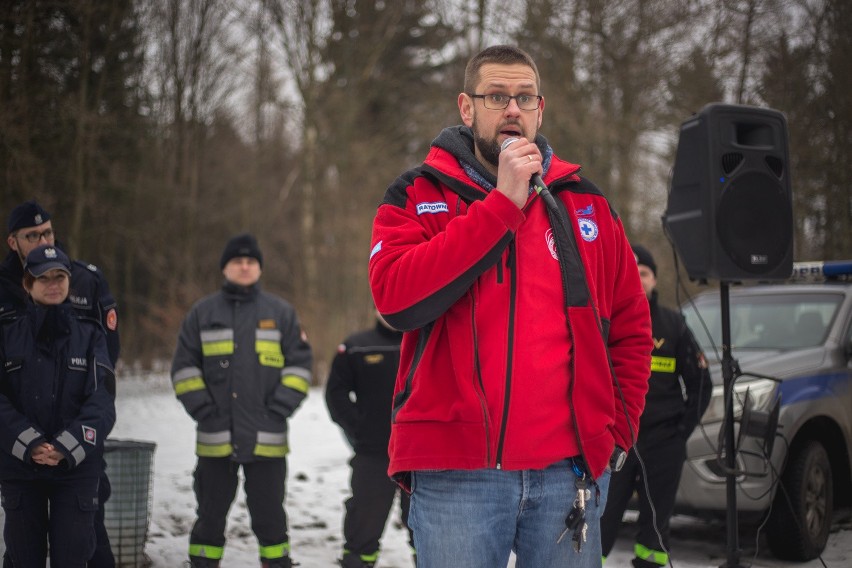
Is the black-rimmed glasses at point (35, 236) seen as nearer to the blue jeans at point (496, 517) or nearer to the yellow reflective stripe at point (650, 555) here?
the blue jeans at point (496, 517)

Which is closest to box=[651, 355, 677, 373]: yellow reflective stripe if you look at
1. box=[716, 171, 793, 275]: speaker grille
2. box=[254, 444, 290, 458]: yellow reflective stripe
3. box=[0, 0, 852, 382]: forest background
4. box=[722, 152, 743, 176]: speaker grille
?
box=[716, 171, 793, 275]: speaker grille

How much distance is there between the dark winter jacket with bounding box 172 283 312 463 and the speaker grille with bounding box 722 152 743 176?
9.35 feet

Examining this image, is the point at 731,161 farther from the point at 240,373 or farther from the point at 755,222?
the point at 240,373

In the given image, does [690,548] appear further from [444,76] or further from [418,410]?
[444,76]

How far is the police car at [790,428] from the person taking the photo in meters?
5.78

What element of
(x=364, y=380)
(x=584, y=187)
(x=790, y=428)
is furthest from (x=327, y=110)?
(x=584, y=187)

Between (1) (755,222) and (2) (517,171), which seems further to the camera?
(1) (755,222)

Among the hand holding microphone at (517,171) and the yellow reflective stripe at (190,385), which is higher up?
the hand holding microphone at (517,171)

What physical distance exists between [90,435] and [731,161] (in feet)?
12.3

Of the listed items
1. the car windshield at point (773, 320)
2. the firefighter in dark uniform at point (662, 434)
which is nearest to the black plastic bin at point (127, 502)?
the firefighter in dark uniform at point (662, 434)

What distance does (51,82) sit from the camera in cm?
877

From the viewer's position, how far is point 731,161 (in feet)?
16.7

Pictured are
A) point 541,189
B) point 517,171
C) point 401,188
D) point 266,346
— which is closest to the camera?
point 517,171

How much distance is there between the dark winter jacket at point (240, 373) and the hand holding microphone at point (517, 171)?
3.66m
